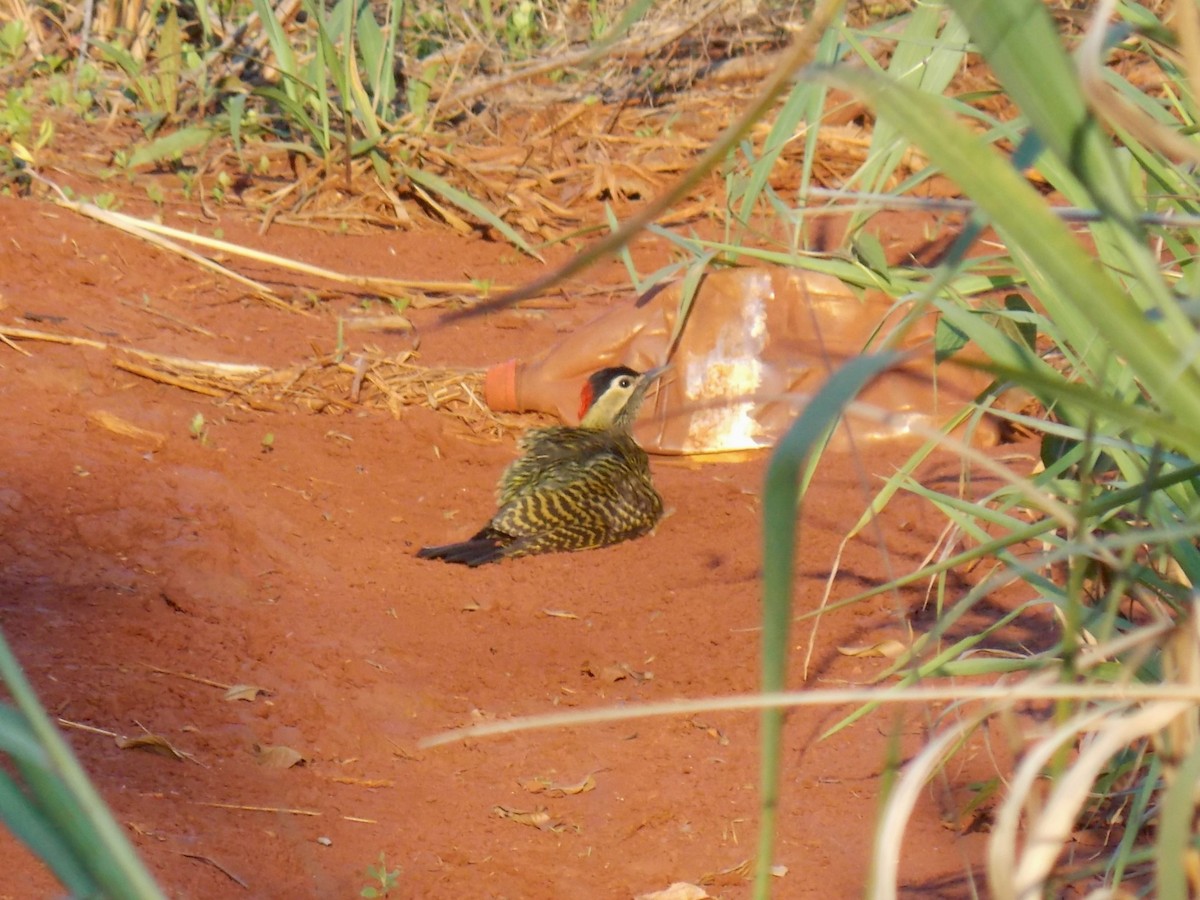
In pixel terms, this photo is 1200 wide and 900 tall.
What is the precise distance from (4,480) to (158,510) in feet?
1.55

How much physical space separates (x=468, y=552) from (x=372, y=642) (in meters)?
0.97

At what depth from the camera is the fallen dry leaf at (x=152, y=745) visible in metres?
3.02

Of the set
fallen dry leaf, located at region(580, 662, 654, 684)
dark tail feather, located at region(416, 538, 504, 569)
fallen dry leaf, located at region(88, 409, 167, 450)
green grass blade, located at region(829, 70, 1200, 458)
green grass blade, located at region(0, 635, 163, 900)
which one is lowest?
dark tail feather, located at region(416, 538, 504, 569)

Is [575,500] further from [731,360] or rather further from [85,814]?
[85,814]

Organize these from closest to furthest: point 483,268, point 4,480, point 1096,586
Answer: point 1096,586, point 4,480, point 483,268

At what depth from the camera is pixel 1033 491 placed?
1032mm

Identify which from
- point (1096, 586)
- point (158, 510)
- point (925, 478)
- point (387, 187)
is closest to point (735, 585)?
point (925, 478)

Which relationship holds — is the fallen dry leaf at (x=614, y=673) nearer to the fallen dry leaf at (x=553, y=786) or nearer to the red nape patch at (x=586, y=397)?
the fallen dry leaf at (x=553, y=786)

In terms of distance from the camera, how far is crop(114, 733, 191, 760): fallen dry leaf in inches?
119

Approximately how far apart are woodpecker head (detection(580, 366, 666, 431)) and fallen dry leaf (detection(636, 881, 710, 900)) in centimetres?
340

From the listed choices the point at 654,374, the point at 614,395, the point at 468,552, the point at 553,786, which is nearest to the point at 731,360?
the point at 654,374

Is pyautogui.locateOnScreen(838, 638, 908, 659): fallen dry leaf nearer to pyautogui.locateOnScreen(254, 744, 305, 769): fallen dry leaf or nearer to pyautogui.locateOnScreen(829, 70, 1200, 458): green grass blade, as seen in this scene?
pyautogui.locateOnScreen(254, 744, 305, 769): fallen dry leaf

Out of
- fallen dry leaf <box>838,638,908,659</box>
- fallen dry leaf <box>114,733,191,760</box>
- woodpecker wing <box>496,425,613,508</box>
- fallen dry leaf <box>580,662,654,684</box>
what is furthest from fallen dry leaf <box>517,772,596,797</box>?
woodpecker wing <box>496,425,613,508</box>

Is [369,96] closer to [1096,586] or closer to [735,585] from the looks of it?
[735,585]
